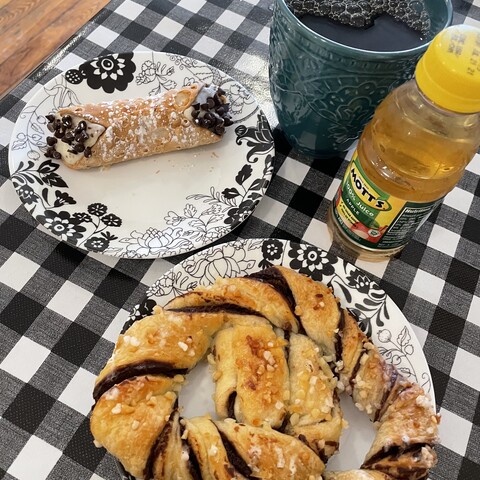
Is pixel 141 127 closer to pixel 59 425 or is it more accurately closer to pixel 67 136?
pixel 67 136

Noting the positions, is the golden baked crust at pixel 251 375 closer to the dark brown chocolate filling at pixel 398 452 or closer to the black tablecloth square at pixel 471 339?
the dark brown chocolate filling at pixel 398 452

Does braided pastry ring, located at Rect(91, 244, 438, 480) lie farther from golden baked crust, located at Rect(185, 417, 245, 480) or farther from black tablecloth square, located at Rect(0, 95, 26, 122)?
black tablecloth square, located at Rect(0, 95, 26, 122)

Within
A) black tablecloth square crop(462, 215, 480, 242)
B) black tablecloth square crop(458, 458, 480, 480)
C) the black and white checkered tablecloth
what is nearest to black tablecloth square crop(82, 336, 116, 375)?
the black and white checkered tablecloth

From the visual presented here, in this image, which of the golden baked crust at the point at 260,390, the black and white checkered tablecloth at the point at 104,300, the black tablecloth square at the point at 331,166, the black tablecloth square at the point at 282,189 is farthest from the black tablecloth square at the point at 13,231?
the black tablecloth square at the point at 331,166

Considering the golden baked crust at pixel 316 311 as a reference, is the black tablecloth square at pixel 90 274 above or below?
below

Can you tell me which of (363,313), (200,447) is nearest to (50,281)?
(200,447)
